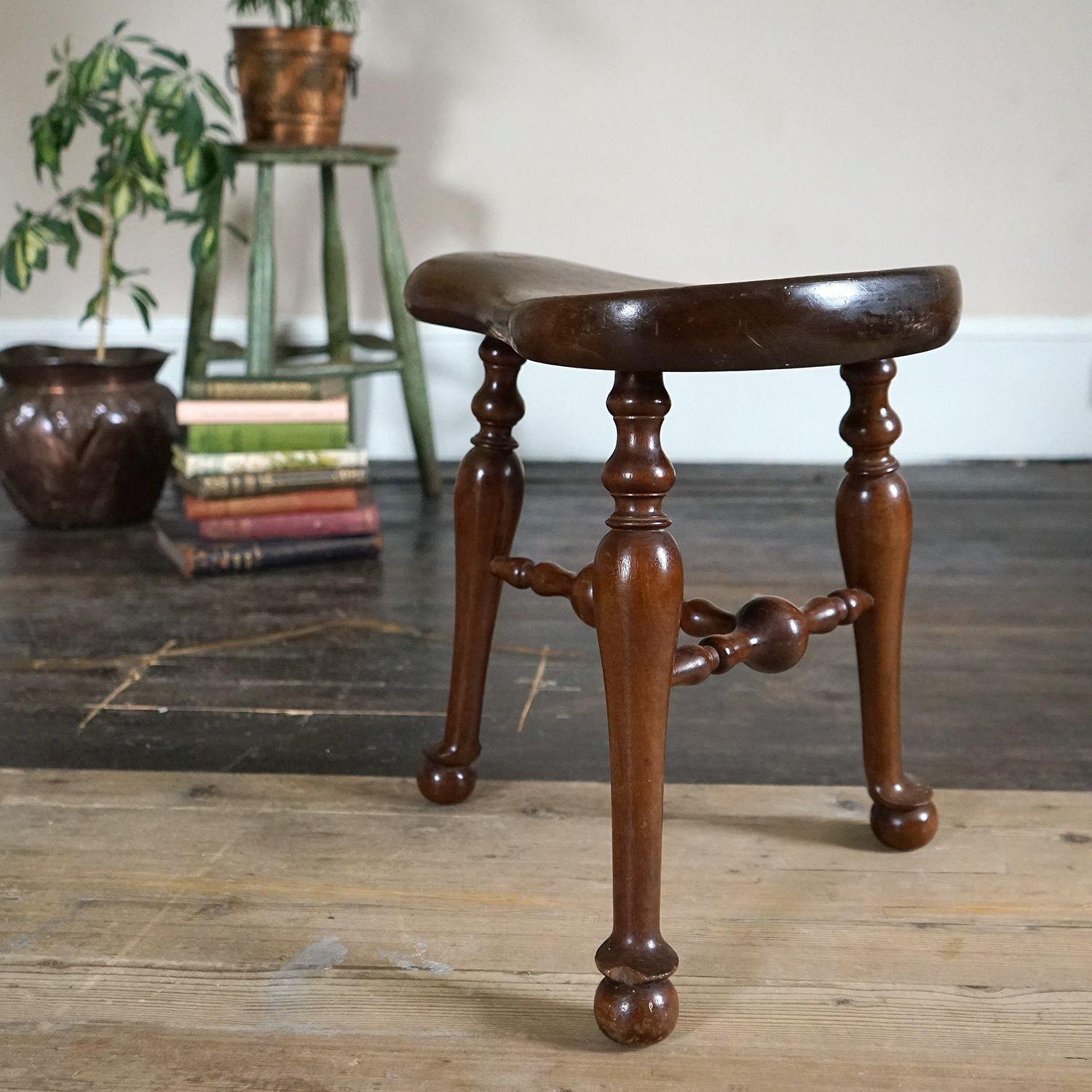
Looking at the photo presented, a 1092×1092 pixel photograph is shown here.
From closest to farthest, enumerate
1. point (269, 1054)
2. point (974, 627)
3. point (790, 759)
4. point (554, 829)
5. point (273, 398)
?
point (269, 1054) < point (554, 829) < point (790, 759) < point (974, 627) < point (273, 398)

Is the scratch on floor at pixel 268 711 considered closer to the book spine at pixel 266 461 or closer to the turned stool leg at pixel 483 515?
the turned stool leg at pixel 483 515


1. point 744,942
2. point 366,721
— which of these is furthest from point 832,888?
point 366,721

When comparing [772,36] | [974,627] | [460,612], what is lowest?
[974,627]

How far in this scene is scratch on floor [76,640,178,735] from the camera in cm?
140

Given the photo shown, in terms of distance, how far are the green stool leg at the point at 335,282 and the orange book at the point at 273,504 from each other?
48 cm

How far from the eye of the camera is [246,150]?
227 cm

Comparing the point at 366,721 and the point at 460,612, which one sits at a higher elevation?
the point at 460,612

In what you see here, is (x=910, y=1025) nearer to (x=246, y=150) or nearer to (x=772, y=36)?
(x=246, y=150)

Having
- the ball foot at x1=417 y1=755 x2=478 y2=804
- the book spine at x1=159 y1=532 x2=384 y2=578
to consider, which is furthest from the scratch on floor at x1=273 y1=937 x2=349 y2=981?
the book spine at x1=159 y1=532 x2=384 y2=578

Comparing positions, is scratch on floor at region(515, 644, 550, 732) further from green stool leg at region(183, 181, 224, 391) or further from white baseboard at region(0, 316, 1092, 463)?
white baseboard at region(0, 316, 1092, 463)

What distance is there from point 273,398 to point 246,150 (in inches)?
18.9

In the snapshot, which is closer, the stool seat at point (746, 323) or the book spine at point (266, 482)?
the stool seat at point (746, 323)

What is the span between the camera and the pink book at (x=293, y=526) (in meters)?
2.04

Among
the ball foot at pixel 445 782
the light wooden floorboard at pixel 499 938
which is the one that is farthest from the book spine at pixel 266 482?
the ball foot at pixel 445 782
